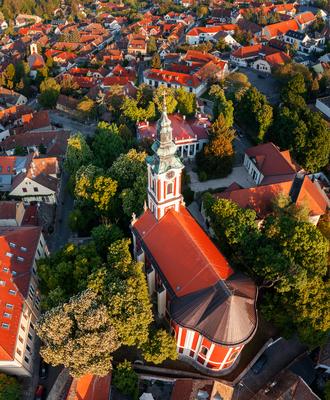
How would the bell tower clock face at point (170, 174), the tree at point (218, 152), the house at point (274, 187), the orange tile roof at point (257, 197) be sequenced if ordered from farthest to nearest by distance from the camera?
1. the tree at point (218, 152)
2. the house at point (274, 187)
3. the orange tile roof at point (257, 197)
4. the bell tower clock face at point (170, 174)

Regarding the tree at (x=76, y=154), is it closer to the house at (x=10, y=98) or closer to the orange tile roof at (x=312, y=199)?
the orange tile roof at (x=312, y=199)

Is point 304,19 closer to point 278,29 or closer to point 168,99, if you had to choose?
point 278,29

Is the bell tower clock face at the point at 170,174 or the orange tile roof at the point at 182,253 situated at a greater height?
the bell tower clock face at the point at 170,174

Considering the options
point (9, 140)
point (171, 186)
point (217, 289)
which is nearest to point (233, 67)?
point (9, 140)

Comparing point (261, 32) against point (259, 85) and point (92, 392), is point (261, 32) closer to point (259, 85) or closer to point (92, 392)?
point (259, 85)

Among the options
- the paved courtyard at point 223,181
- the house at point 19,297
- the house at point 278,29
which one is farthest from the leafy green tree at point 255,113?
the house at point 278,29

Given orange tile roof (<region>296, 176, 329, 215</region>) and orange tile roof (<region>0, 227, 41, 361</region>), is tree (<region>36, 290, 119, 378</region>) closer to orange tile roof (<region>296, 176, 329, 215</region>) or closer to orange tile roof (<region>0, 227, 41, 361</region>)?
orange tile roof (<region>0, 227, 41, 361</region>)
